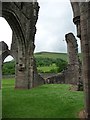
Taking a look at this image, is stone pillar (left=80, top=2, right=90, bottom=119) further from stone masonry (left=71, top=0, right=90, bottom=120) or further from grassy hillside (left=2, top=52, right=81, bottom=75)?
grassy hillside (left=2, top=52, right=81, bottom=75)

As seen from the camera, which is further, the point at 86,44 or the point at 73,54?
the point at 73,54

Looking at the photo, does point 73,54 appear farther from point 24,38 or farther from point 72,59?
point 24,38

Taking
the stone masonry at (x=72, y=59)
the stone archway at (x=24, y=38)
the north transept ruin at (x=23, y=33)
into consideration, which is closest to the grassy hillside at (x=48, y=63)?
the stone masonry at (x=72, y=59)

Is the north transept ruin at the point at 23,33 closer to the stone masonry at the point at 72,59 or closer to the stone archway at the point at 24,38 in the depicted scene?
the stone archway at the point at 24,38

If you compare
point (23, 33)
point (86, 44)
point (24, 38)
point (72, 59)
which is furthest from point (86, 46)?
point (72, 59)

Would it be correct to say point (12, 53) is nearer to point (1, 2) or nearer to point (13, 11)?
point (13, 11)

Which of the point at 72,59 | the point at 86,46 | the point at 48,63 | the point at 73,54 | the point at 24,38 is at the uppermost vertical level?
the point at 48,63

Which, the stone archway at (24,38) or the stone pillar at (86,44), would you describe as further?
the stone archway at (24,38)

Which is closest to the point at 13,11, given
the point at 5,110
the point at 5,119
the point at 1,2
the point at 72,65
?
the point at 1,2

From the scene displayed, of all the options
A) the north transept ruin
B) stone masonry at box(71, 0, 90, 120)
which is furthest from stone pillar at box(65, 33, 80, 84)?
stone masonry at box(71, 0, 90, 120)

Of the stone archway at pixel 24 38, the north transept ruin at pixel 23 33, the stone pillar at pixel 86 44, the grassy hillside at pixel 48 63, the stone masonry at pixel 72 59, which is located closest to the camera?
the stone pillar at pixel 86 44

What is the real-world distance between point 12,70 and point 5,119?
38221 mm

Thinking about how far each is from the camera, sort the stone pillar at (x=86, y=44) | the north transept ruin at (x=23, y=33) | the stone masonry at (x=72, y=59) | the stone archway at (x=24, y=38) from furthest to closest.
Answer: the stone masonry at (x=72, y=59) < the stone archway at (x=24, y=38) < the north transept ruin at (x=23, y=33) < the stone pillar at (x=86, y=44)

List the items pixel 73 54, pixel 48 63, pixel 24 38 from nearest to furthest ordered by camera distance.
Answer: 1. pixel 24 38
2. pixel 73 54
3. pixel 48 63
